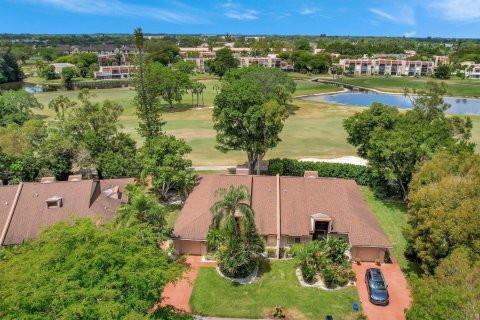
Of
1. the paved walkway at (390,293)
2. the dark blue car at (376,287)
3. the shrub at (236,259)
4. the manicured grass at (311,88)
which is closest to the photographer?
the paved walkway at (390,293)

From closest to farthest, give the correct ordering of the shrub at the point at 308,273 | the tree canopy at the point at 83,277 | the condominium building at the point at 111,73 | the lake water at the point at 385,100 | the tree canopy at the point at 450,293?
1. the tree canopy at the point at 83,277
2. the tree canopy at the point at 450,293
3. the shrub at the point at 308,273
4. the lake water at the point at 385,100
5. the condominium building at the point at 111,73

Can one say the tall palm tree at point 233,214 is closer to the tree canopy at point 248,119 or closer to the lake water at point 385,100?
the tree canopy at point 248,119

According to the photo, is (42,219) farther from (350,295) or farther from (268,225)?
(350,295)

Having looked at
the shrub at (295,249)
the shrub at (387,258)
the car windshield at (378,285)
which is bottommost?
the shrub at (387,258)

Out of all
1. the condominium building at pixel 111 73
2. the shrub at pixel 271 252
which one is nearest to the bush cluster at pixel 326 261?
the shrub at pixel 271 252

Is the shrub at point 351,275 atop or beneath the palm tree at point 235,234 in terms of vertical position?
beneath

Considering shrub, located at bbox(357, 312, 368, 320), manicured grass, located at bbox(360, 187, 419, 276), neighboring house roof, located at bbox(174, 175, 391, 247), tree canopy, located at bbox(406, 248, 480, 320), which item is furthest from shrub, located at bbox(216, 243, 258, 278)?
manicured grass, located at bbox(360, 187, 419, 276)

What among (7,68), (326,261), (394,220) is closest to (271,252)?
(326,261)

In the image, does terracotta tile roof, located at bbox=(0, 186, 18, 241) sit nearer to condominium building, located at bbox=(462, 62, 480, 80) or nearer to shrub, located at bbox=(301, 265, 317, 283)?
shrub, located at bbox=(301, 265, 317, 283)

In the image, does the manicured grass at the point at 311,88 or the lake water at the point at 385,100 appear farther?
the manicured grass at the point at 311,88
